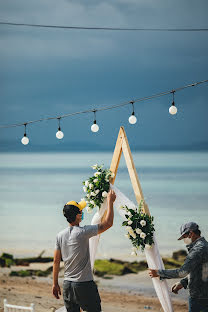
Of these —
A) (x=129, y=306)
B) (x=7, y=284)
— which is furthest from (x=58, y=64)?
(x=129, y=306)

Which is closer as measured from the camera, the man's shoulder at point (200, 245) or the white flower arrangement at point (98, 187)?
the man's shoulder at point (200, 245)

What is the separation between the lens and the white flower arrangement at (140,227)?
14.6ft

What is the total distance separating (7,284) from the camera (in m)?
9.56

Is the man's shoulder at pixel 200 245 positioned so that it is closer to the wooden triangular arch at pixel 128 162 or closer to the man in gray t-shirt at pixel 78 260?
the man in gray t-shirt at pixel 78 260

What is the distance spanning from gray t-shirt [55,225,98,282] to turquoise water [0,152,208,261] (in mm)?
9649

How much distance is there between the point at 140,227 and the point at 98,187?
63 cm

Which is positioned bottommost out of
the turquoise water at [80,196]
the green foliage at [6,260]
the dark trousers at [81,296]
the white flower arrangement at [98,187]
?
the dark trousers at [81,296]

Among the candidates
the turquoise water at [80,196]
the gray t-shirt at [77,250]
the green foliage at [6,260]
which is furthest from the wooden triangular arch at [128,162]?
the green foliage at [6,260]

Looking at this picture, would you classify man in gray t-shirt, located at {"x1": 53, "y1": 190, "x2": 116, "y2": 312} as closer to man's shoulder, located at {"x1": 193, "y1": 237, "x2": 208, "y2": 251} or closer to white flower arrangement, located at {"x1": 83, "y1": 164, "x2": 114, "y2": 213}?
man's shoulder, located at {"x1": 193, "y1": 237, "x2": 208, "y2": 251}

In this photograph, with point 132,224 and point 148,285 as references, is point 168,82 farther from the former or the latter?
point 132,224

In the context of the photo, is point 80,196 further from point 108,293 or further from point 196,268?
point 196,268

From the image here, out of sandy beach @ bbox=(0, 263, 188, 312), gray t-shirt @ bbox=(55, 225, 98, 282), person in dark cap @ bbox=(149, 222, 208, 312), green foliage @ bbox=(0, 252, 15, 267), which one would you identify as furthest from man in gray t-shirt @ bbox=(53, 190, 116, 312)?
green foliage @ bbox=(0, 252, 15, 267)

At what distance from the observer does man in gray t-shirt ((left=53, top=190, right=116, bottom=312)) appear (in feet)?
10.7

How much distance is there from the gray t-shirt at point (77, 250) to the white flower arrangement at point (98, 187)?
144 centimetres
